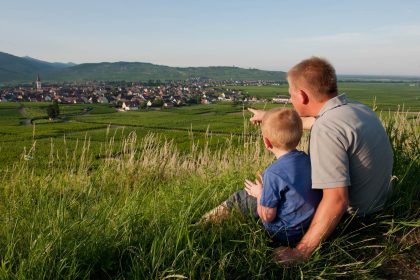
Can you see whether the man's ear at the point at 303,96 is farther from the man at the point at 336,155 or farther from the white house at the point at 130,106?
the white house at the point at 130,106

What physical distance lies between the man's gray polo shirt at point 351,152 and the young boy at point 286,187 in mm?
129

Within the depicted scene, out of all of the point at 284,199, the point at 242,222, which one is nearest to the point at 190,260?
the point at 242,222

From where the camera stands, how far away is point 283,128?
81.4 inches

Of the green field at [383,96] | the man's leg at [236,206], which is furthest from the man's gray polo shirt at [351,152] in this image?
the green field at [383,96]

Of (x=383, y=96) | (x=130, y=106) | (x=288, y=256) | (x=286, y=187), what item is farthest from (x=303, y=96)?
(x=383, y=96)

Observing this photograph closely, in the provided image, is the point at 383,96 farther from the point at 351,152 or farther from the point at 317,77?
the point at 351,152

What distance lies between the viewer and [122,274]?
1.63 metres

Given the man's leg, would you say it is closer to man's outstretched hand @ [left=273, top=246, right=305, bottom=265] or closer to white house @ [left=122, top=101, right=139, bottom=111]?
man's outstretched hand @ [left=273, top=246, right=305, bottom=265]

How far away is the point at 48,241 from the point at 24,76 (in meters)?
238

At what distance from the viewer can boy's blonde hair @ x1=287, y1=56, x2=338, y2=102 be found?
85.6 inches

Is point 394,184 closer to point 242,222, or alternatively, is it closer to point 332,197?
point 332,197

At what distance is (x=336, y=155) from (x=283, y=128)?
1.33 ft

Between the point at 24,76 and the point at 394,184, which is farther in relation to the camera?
the point at 24,76

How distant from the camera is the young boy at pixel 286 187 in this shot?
2.01 meters
